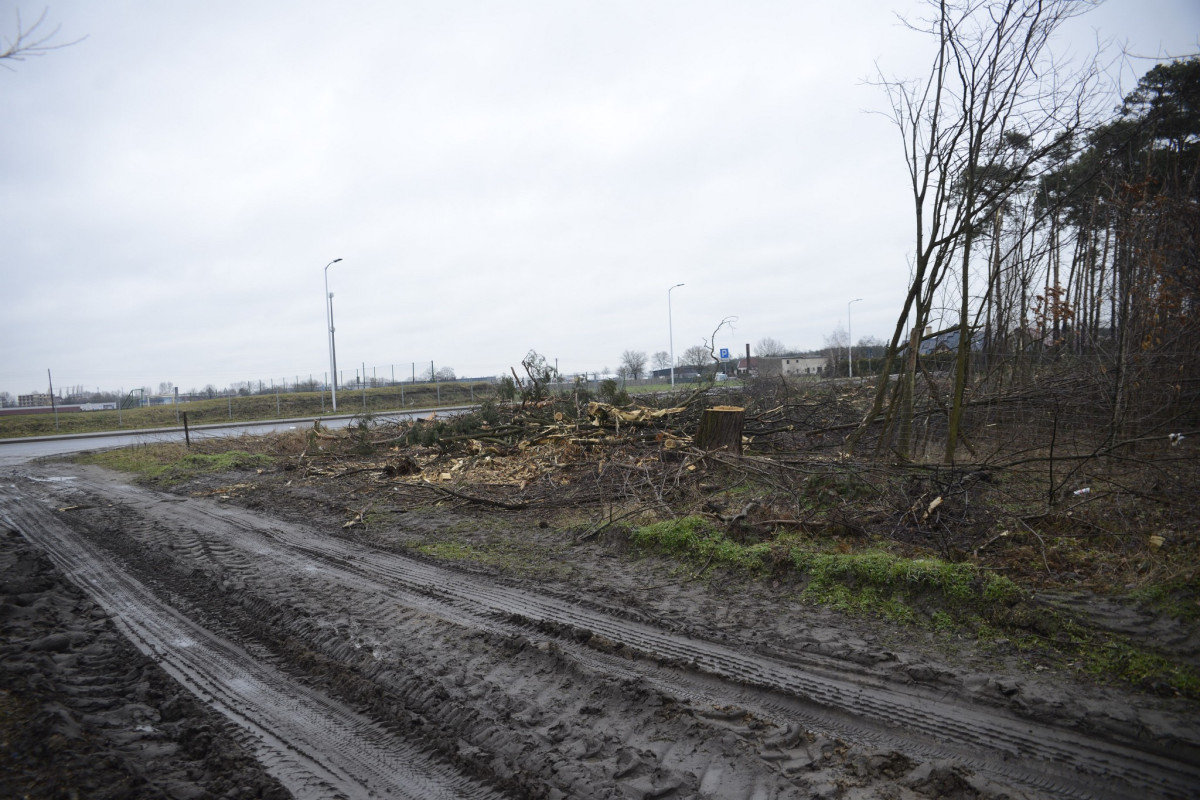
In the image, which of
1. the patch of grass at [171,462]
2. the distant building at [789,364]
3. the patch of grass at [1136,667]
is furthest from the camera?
the distant building at [789,364]

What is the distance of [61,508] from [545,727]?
10936 millimetres

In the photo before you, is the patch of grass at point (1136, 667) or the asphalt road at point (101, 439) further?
the asphalt road at point (101, 439)

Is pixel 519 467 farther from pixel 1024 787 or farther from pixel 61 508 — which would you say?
pixel 1024 787

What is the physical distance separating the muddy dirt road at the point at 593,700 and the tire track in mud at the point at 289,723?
0.01 meters

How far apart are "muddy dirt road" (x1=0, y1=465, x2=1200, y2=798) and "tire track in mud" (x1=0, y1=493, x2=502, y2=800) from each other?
14 millimetres

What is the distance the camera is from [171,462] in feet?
51.6

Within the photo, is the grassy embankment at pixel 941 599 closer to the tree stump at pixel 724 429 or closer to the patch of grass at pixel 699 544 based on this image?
the patch of grass at pixel 699 544

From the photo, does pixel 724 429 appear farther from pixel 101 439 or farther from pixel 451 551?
pixel 101 439

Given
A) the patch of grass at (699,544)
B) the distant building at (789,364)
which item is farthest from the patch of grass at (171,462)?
the distant building at (789,364)

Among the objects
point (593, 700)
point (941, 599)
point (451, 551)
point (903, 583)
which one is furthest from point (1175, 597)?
point (451, 551)

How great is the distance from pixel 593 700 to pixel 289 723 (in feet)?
5.71

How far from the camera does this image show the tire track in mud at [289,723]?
10.0 feet

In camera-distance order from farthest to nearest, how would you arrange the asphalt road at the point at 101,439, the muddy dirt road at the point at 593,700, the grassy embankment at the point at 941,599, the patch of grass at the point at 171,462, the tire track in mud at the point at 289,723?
1. the asphalt road at the point at 101,439
2. the patch of grass at the point at 171,462
3. the grassy embankment at the point at 941,599
4. the tire track in mud at the point at 289,723
5. the muddy dirt road at the point at 593,700

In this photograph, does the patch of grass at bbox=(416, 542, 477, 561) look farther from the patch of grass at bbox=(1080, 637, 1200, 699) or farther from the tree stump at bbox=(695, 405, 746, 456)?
the patch of grass at bbox=(1080, 637, 1200, 699)
